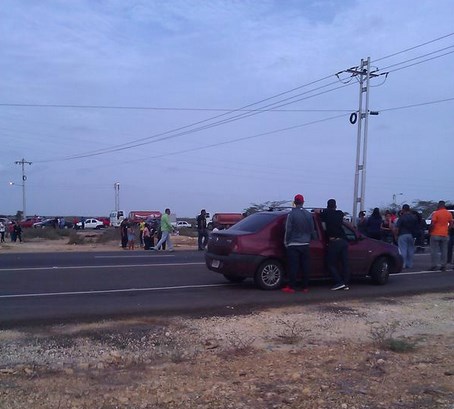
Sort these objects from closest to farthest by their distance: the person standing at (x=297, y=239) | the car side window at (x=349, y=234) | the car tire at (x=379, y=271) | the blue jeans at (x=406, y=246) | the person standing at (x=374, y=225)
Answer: the person standing at (x=297, y=239) < the car side window at (x=349, y=234) < the car tire at (x=379, y=271) < the blue jeans at (x=406, y=246) < the person standing at (x=374, y=225)

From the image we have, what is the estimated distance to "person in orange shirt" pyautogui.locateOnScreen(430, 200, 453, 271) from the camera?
1558cm

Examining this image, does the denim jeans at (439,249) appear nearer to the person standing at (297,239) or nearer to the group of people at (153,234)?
the person standing at (297,239)

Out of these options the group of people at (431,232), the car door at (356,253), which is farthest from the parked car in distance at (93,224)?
the car door at (356,253)

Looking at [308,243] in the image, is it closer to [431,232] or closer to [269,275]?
[269,275]

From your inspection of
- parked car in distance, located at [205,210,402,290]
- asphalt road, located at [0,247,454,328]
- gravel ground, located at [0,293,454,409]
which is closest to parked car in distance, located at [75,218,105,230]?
asphalt road, located at [0,247,454,328]

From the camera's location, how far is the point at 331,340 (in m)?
7.68

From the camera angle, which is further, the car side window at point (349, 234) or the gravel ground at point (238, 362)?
the car side window at point (349, 234)

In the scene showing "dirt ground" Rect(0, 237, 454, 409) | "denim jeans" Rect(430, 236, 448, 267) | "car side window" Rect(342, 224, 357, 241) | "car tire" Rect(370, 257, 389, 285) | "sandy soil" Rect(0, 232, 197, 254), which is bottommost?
"sandy soil" Rect(0, 232, 197, 254)

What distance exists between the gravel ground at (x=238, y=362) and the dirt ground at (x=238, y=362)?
11 mm

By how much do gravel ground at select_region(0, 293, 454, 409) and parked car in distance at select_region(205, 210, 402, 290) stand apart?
2513 millimetres

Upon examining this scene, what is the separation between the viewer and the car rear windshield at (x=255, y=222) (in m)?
12.3

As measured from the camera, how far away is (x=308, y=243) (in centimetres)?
1170

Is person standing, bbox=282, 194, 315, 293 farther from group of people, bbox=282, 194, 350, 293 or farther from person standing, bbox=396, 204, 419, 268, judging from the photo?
person standing, bbox=396, 204, 419, 268

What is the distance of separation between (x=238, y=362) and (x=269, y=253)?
5.49 metres
